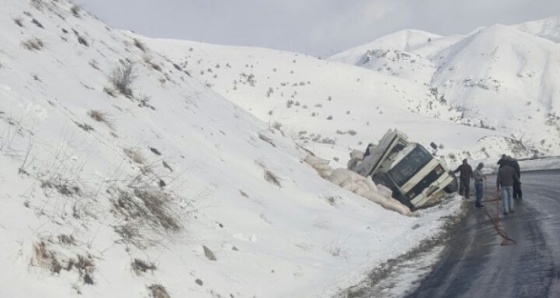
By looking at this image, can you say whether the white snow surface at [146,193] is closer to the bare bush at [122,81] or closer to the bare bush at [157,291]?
the bare bush at [157,291]

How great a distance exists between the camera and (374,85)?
6638 centimetres

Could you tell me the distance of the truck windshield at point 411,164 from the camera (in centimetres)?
2080

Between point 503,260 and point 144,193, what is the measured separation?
6.37 meters

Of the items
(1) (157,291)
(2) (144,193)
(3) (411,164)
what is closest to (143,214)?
(2) (144,193)

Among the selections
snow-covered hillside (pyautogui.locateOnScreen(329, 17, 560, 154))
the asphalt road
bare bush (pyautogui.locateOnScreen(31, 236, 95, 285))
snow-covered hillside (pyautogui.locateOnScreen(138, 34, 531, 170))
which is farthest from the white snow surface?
snow-covered hillside (pyautogui.locateOnScreen(329, 17, 560, 154))

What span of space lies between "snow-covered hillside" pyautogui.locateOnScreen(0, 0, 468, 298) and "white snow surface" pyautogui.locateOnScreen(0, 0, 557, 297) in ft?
0.10

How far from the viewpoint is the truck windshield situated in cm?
2080

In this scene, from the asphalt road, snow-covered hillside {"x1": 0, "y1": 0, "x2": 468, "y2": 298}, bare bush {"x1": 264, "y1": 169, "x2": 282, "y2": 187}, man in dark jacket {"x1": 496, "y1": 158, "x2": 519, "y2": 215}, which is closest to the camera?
snow-covered hillside {"x1": 0, "y1": 0, "x2": 468, "y2": 298}

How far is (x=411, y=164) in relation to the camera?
2084cm

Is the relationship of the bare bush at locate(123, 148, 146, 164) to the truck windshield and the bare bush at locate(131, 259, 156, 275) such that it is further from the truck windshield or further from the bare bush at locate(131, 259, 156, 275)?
the truck windshield

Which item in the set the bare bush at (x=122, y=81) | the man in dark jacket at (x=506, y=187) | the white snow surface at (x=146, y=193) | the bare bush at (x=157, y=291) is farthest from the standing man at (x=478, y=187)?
the bare bush at (x=157, y=291)

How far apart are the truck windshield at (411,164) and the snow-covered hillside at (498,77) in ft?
245

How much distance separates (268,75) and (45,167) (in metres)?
55.2

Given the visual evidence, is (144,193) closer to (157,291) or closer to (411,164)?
(157,291)
